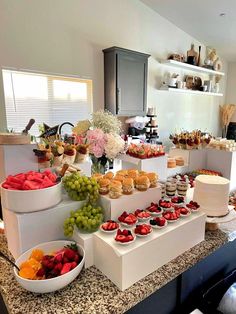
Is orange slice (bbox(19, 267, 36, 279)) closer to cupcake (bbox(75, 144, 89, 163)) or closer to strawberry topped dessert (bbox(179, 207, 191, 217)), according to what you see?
strawberry topped dessert (bbox(179, 207, 191, 217))

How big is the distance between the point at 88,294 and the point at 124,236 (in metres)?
0.24

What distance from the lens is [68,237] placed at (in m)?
1.02

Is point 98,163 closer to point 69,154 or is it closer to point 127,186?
point 69,154

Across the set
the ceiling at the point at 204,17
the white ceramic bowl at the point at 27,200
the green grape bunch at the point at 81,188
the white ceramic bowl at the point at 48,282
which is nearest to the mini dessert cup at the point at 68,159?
the green grape bunch at the point at 81,188

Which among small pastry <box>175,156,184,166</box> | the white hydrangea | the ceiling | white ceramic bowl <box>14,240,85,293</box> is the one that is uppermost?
the ceiling

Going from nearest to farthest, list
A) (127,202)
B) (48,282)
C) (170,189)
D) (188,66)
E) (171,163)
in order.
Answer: (48,282) → (127,202) → (170,189) → (171,163) → (188,66)

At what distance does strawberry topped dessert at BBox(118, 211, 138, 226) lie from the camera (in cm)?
102

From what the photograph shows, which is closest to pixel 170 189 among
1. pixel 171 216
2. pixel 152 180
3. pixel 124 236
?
pixel 152 180

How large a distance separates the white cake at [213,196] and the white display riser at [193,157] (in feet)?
3.28

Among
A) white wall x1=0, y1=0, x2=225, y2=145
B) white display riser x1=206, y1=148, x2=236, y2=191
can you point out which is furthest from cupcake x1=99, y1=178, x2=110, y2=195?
white wall x1=0, y1=0, x2=225, y2=145

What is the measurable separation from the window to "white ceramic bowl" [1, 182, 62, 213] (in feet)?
6.75

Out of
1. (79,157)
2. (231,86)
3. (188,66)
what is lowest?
(79,157)

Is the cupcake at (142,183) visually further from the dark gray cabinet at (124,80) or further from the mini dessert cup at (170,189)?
the dark gray cabinet at (124,80)

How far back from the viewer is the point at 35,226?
0.99m
